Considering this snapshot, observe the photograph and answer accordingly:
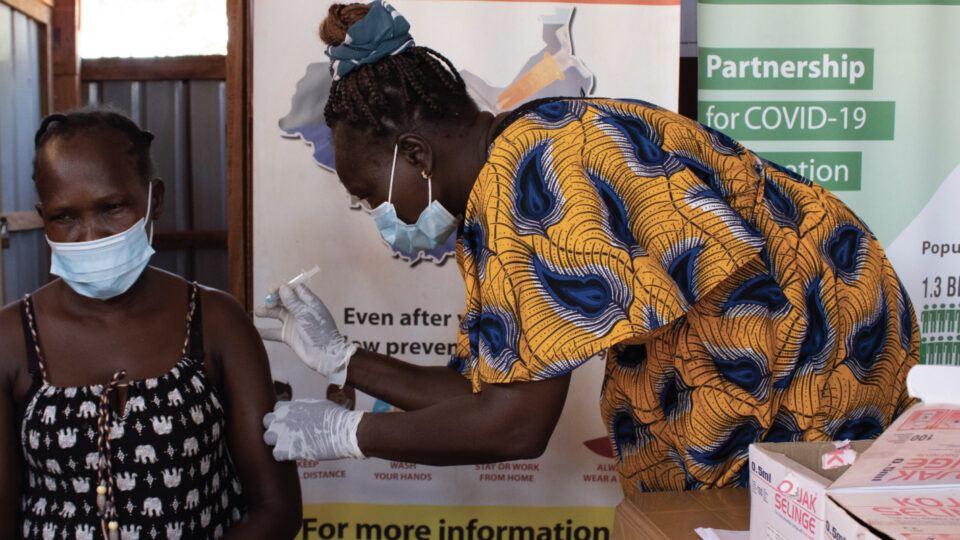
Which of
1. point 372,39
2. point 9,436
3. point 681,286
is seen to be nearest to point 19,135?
point 9,436

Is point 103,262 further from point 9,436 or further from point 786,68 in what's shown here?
point 786,68

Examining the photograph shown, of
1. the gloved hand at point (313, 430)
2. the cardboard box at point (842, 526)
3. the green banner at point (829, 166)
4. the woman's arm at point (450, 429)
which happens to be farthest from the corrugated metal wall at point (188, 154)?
the cardboard box at point (842, 526)

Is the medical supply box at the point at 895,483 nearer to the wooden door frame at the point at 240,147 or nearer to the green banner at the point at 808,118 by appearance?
the green banner at the point at 808,118

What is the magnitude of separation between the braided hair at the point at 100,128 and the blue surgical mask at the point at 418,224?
600 millimetres

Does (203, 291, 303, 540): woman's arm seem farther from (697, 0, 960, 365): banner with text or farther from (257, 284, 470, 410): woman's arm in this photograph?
(697, 0, 960, 365): banner with text

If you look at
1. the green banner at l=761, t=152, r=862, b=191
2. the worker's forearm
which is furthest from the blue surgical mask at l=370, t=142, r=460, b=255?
the green banner at l=761, t=152, r=862, b=191

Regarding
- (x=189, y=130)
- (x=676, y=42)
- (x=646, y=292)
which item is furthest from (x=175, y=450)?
(x=189, y=130)

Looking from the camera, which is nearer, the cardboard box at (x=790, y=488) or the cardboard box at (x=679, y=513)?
the cardboard box at (x=790, y=488)

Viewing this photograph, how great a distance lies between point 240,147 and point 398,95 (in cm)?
134

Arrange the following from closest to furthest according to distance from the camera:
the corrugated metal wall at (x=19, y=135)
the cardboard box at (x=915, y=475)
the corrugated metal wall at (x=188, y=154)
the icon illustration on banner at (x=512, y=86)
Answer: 1. the cardboard box at (x=915, y=475)
2. the icon illustration on banner at (x=512, y=86)
3. the corrugated metal wall at (x=19, y=135)
4. the corrugated metal wall at (x=188, y=154)

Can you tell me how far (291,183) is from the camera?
2.65 metres

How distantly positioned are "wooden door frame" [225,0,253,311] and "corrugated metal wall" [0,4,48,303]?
1.31 meters

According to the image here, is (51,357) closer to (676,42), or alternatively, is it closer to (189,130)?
(676,42)

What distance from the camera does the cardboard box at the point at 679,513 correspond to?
4.04 feet
